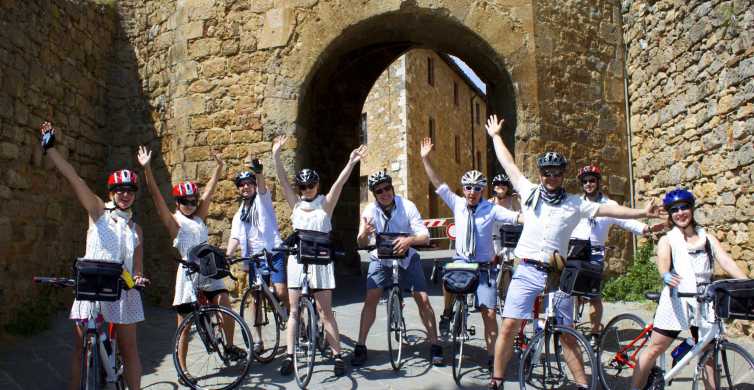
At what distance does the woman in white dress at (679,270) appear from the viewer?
3.89 metres

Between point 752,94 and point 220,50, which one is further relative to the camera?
point 220,50

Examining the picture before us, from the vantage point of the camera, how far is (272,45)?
782 cm

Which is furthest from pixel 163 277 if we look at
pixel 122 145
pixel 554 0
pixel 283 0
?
pixel 554 0

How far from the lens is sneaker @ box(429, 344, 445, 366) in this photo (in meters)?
5.05

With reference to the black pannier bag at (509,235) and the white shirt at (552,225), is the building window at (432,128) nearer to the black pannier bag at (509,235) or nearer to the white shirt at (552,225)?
the black pannier bag at (509,235)

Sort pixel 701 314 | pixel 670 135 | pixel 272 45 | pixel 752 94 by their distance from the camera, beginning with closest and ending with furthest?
pixel 701 314
pixel 752 94
pixel 670 135
pixel 272 45

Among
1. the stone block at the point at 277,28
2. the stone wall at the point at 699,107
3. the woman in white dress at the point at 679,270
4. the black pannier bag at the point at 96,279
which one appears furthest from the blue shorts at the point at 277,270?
the stone wall at the point at 699,107

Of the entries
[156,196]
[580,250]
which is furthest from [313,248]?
[580,250]

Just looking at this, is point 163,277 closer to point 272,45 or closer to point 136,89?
point 136,89

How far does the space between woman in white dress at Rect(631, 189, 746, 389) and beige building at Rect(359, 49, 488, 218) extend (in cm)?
1607

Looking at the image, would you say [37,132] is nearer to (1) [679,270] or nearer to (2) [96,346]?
(2) [96,346]

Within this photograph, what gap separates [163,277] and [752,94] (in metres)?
7.02

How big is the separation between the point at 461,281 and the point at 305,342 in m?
1.30

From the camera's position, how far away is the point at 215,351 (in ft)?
16.0
